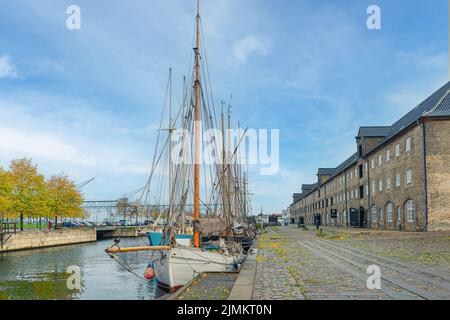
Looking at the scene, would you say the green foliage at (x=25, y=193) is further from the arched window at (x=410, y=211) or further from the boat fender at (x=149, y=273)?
the arched window at (x=410, y=211)

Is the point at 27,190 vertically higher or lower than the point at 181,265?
higher

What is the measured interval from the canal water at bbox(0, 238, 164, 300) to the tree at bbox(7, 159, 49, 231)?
54.3ft

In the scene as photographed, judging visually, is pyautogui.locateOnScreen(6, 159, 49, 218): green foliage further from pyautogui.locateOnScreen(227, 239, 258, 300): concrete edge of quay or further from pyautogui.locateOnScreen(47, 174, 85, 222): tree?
pyautogui.locateOnScreen(227, 239, 258, 300): concrete edge of quay

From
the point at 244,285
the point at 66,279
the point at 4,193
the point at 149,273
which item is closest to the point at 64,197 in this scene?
the point at 4,193

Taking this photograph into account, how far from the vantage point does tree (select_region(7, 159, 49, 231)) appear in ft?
187

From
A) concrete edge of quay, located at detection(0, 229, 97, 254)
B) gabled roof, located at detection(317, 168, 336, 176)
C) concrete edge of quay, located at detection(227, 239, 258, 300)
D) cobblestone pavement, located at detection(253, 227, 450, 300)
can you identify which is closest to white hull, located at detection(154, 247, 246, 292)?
cobblestone pavement, located at detection(253, 227, 450, 300)

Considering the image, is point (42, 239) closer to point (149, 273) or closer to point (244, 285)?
point (149, 273)

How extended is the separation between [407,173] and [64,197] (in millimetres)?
56199

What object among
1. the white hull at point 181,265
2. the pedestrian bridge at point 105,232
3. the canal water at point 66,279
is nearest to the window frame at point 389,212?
the canal water at point 66,279

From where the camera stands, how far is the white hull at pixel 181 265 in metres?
19.4

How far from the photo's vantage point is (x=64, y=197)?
234 feet

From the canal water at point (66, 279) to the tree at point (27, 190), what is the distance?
16.5m
